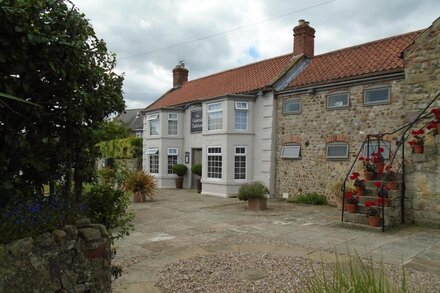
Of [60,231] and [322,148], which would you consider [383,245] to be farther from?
[322,148]

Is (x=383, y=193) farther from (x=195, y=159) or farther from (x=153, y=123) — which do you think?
(x=153, y=123)

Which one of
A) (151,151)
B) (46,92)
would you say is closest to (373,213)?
(46,92)

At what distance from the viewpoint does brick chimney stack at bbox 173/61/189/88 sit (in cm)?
2741

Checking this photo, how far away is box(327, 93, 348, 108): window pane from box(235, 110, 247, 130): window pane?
173 inches

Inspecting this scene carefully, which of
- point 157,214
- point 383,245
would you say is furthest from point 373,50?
point 157,214

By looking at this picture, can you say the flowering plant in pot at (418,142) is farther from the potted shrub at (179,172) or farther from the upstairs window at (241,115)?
the potted shrub at (179,172)

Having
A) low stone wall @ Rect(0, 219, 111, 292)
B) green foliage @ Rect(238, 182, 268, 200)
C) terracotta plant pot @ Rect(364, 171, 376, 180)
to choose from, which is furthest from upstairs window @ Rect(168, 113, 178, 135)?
low stone wall @ Rect(0, 219, 111, 292)

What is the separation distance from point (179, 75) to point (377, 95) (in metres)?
18.0

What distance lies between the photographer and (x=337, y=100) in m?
13.5

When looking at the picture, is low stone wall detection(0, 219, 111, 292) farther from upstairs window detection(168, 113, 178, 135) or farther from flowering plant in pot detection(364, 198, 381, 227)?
upstairs window detection(168, 113, 178, 135)

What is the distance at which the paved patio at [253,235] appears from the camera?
5.86 m

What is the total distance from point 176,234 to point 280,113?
9233 millimetres

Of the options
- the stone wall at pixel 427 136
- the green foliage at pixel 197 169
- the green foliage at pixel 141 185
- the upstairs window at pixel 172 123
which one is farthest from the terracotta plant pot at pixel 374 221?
the upstairs window at pixel 172 123

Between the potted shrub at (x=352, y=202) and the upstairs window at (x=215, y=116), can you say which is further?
the upstairs window at (x=215, y=116)
